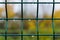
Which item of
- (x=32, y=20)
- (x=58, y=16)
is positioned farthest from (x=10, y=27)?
(x=58, y=16)

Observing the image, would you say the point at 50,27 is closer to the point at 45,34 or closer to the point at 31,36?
the point at 45,34

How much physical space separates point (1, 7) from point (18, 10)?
7.8 inches

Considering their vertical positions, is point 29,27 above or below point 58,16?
below

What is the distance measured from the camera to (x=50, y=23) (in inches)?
72.5

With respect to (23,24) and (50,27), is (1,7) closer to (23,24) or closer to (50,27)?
(23,24)

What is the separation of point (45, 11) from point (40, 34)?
0.27 meters

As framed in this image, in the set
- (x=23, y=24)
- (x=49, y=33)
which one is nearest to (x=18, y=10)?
(x=23, y=24)

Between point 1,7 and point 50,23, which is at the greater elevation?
point 1,7

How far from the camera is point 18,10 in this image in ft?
6.05

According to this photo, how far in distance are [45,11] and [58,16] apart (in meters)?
0.16

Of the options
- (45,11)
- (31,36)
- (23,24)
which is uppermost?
(45,11)

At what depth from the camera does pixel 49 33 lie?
184cm

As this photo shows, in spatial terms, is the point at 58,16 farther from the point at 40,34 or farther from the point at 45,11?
the point at 40,34

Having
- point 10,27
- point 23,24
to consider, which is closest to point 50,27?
point 23,24
